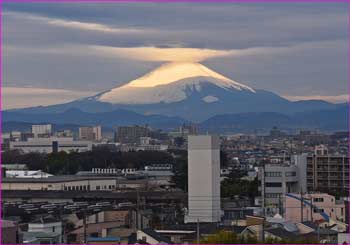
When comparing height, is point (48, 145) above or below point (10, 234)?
above

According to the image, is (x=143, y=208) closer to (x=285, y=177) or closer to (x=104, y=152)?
(x=285, y=177)

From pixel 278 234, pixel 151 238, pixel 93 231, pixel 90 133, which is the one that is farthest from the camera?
pixel 90 133

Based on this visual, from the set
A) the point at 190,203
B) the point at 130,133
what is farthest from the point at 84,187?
the point at 130,133

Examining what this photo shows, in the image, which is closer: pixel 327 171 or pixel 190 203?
pixel 190 203

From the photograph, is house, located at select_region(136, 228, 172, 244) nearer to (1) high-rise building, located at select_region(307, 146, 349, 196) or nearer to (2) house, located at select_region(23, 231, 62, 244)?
(2) house, located at select_region(23, 231, 62, 244)

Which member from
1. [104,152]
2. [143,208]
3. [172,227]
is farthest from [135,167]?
[172,227]

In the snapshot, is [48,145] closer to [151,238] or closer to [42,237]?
[42,237]
